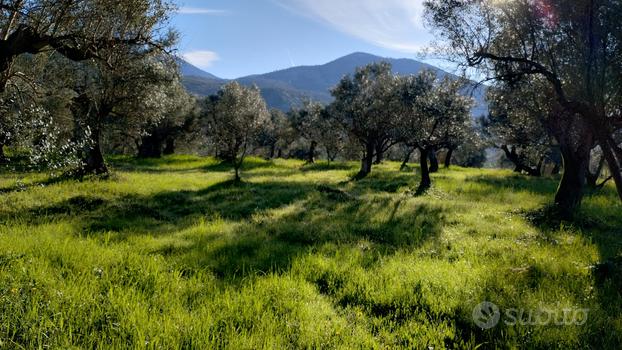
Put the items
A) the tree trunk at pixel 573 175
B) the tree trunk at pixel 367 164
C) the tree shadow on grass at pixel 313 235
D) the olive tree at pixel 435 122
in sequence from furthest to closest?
1. the tree trunk at pixel 367 164
2. the olive tree at pixel 435 122
3. the tree trunk at pixel 573 175
4. the tree shadow on grass at pixel 313 235

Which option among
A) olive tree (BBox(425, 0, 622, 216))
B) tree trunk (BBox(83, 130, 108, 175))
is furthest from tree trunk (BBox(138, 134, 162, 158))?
olive tree (BBox(425, 0, 622, 216))

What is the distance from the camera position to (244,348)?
5.77 meters

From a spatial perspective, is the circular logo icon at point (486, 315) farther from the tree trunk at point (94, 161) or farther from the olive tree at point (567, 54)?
the tree trunk at point (94, 161)

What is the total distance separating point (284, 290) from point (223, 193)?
57.3 feet

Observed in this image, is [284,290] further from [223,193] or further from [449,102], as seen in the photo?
[449,102]

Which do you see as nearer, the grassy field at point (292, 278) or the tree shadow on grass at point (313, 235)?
the grassy field at point (292, 278)

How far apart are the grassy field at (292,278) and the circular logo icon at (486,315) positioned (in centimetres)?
10

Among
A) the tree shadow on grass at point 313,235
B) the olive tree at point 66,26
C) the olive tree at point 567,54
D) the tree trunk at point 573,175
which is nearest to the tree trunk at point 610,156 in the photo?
the olive tree at point 567,54

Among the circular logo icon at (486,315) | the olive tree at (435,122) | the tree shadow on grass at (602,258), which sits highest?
the olive tree at (435,122)

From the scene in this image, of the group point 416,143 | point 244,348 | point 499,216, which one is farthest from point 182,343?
point 416,143

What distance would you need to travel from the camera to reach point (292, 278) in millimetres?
8992

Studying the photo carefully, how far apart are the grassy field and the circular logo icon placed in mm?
103

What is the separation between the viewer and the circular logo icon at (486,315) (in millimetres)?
6880

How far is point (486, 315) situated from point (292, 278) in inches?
157
